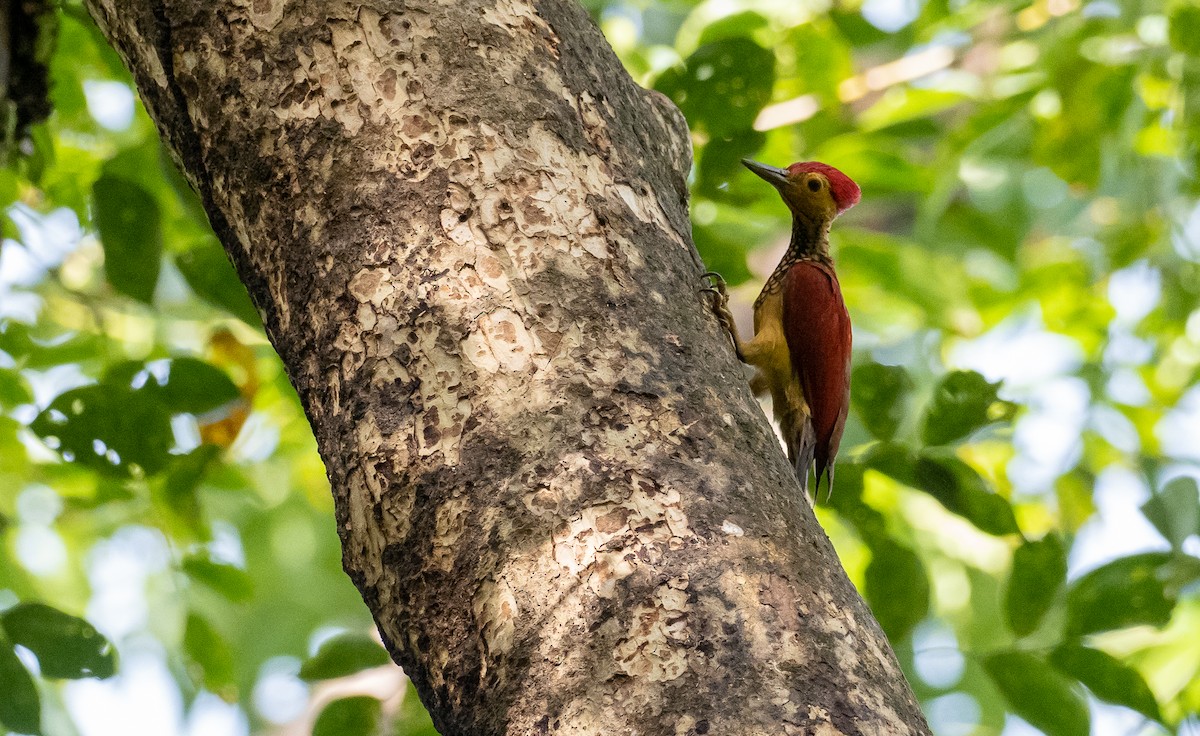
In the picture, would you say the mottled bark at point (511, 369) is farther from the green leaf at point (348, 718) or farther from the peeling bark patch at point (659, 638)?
the green leaf at point (348, 718)

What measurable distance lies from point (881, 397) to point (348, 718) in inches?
60.2

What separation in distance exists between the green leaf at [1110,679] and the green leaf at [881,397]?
68 cm

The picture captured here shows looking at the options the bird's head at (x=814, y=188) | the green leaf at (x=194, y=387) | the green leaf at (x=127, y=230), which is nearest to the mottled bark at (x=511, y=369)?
the green leaf at (x=127, y=230)

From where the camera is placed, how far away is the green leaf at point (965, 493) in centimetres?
257

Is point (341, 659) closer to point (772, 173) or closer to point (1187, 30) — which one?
point (772, 173)

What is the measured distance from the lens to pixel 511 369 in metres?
1.57

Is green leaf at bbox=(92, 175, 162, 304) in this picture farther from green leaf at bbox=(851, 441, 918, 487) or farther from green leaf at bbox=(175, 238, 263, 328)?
green leaf at bbox=(851, 441, 918, 487)

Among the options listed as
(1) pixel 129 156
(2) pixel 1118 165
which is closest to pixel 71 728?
(1) pixel 129 156

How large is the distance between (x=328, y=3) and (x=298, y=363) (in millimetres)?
622

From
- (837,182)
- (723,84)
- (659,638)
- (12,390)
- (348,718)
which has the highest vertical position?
(837,182)

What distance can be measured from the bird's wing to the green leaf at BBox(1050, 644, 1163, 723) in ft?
2.92

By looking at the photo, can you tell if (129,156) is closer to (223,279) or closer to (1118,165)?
(223,279)

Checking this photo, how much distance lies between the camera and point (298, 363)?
173cm

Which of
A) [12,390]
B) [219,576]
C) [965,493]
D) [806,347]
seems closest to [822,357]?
[806,347]
